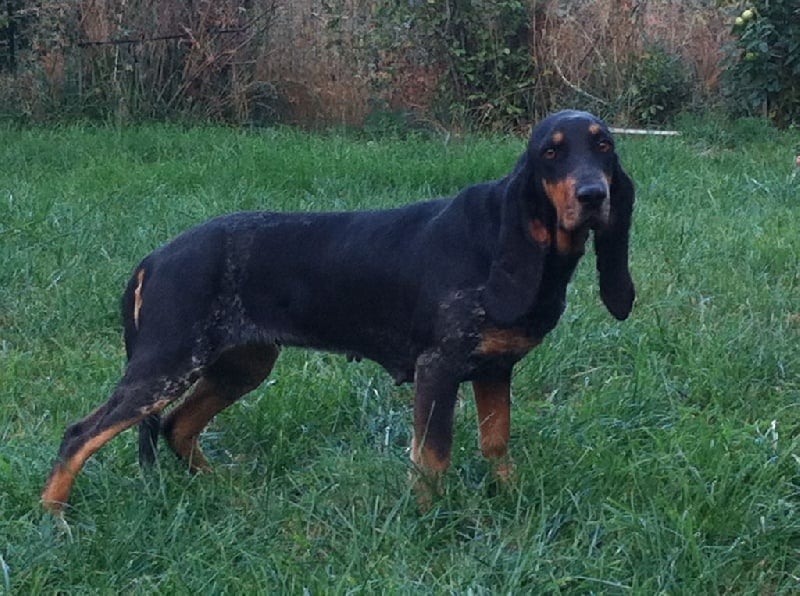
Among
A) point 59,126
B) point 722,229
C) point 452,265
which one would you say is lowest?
point 59,126

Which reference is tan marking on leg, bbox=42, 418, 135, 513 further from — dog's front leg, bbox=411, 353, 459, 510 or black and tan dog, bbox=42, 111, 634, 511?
dog's front leg, bbox=411, 353, 459, 510

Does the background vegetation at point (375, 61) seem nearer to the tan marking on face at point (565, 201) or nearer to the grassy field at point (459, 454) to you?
the grassy field at point (459, 454)

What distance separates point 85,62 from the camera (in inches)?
491

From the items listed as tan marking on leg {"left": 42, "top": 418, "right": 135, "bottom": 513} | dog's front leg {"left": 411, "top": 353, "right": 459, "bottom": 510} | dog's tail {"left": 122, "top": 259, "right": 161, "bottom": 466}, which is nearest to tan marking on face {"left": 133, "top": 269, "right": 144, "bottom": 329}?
dog's tail {"left": 122, "top": 259, "right": 161, "bottom": 466}

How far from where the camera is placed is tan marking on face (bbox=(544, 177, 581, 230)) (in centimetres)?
362

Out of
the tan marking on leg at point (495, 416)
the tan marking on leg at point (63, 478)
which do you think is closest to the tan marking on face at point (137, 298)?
the tan marking on leg at point (63, 478)

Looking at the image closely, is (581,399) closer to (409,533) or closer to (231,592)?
(409,533)

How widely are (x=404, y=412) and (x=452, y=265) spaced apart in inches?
40.4

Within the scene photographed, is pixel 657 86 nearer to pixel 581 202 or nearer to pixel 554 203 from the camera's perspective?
pixel 554 203

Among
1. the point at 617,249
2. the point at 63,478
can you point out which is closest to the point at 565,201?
the point at 617,249

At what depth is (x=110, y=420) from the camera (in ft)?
13.4

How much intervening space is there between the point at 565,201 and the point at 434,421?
0.84 meters

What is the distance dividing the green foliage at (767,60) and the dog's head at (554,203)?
8.16 m

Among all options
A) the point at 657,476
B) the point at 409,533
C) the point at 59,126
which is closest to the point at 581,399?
the point at 657,476
